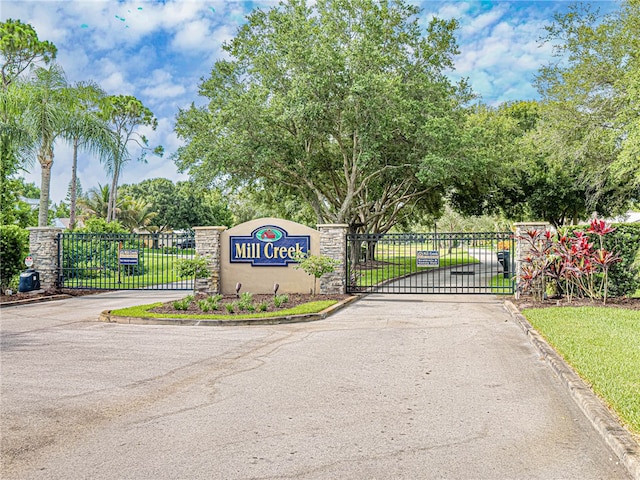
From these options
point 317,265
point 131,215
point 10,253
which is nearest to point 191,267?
point 317,265

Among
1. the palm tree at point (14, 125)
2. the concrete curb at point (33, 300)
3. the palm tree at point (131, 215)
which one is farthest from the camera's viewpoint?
the palm tree at point (131, 215)

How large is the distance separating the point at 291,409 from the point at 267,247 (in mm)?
10377

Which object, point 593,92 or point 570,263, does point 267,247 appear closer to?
point 570,263

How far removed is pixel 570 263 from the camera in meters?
11.6

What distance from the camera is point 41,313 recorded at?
12188 millimetres

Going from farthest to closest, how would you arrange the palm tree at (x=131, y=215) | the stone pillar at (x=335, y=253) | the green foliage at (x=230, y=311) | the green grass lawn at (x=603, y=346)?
the palm tree at (x=131, y=215) < the stone pillar at (x=335, y=253) < the green foliage at (x=230, y=311) < the green grass lawn at (x=603, y=346)

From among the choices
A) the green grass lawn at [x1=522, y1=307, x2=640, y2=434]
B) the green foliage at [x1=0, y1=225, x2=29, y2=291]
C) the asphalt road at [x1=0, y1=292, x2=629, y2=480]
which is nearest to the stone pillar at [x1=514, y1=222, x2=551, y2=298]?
the green grass lawn at [x1=522, y1=307, x2=640, y2=434]

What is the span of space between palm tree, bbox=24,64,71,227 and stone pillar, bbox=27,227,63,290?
250 centimetres

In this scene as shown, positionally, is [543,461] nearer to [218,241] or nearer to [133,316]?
[133,316]

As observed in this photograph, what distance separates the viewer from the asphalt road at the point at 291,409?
3.63m

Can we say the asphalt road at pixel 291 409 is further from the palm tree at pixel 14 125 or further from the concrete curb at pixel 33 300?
the palm tree at pixel 14 125

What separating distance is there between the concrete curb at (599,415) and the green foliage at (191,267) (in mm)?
9331

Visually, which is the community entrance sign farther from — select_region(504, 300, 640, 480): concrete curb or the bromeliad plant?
select_region(504, 300, 640, 480): concrete curb

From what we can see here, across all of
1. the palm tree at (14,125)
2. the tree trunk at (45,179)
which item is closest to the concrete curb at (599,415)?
the tree trunk at (45,179)
